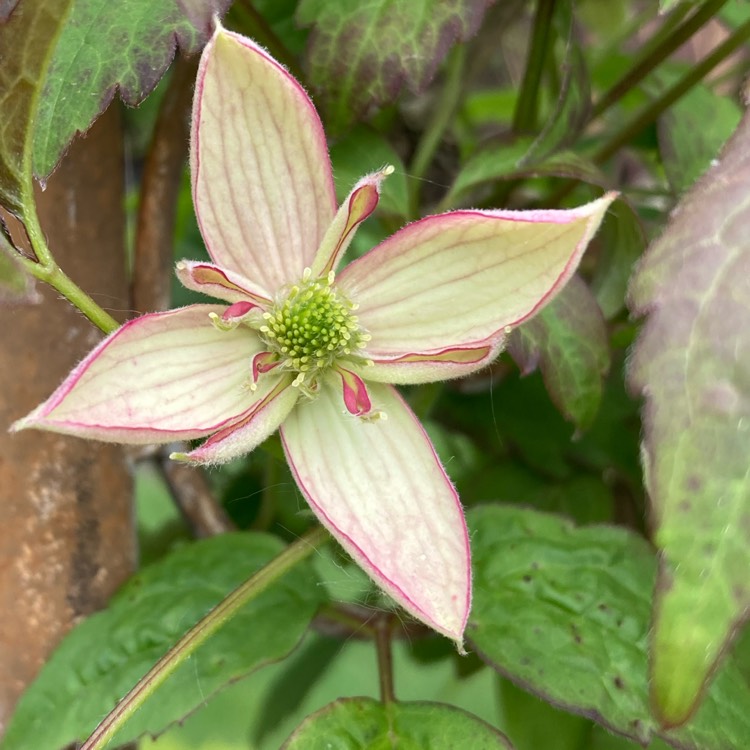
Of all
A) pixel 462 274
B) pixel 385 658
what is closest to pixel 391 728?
pixel 385 658

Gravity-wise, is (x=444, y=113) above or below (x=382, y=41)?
below

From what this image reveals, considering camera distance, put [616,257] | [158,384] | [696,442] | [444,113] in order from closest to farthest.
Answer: [696,442], [158,384], [616,257], [444,113]

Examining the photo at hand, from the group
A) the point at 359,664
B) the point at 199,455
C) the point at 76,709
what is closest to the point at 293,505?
the point at 76,709

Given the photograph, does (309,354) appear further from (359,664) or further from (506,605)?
(359,664)

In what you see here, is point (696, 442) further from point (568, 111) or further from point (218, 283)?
point (568, 111)

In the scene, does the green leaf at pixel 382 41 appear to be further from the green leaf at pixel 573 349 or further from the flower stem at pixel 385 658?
the flower stem at pixel 385 658

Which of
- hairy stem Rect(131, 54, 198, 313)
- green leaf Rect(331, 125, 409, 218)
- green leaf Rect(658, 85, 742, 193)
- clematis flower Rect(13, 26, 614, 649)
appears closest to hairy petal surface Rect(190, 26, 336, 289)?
clematis flower Rect(13, 26, 614, 649)
